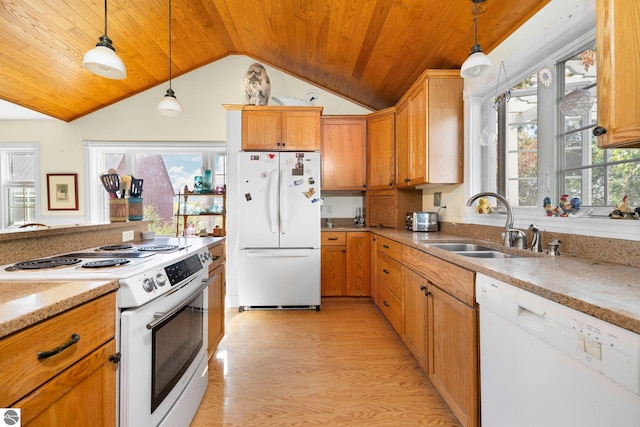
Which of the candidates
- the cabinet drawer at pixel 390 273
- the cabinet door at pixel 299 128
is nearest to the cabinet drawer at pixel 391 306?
the cabinet drawer at pixel 390 273

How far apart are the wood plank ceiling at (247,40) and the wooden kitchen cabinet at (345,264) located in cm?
184

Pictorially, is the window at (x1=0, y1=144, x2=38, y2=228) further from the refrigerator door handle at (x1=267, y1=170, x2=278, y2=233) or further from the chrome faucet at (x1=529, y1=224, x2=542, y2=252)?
the chrome faucet at (x1=529, y1=224, x2=542, y2=252)

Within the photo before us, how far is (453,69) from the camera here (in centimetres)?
246

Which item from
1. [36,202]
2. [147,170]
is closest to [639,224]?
[147,170]

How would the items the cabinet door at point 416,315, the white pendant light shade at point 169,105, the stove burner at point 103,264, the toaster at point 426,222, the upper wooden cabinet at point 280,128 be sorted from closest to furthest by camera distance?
the stove burner at point 103,264, the cabinet door at point 416,315, the white pendant light shade at point 169,105, the toaster at point 426,222, the upper wooden cabinet at point 280,128

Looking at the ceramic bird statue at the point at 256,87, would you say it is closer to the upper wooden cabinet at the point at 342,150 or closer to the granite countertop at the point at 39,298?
the upper wooden cabinet at the point at 342,150

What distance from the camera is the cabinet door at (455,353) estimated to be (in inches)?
48.6

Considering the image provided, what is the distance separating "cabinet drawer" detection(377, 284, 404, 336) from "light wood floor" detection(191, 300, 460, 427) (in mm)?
151

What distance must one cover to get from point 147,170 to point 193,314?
339cm

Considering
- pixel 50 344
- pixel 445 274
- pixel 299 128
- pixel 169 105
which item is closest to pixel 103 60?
pixel 169 105

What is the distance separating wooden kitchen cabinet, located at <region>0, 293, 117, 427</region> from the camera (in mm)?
627

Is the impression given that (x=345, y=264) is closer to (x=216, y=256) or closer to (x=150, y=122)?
(x=216, y=256)

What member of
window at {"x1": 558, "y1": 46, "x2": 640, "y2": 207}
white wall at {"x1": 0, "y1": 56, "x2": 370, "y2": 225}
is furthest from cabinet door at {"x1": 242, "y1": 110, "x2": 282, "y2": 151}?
window at {"x1": 558, "y1": 46, "x2": 640, "y2": 207}

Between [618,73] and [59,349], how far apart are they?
1784mm
